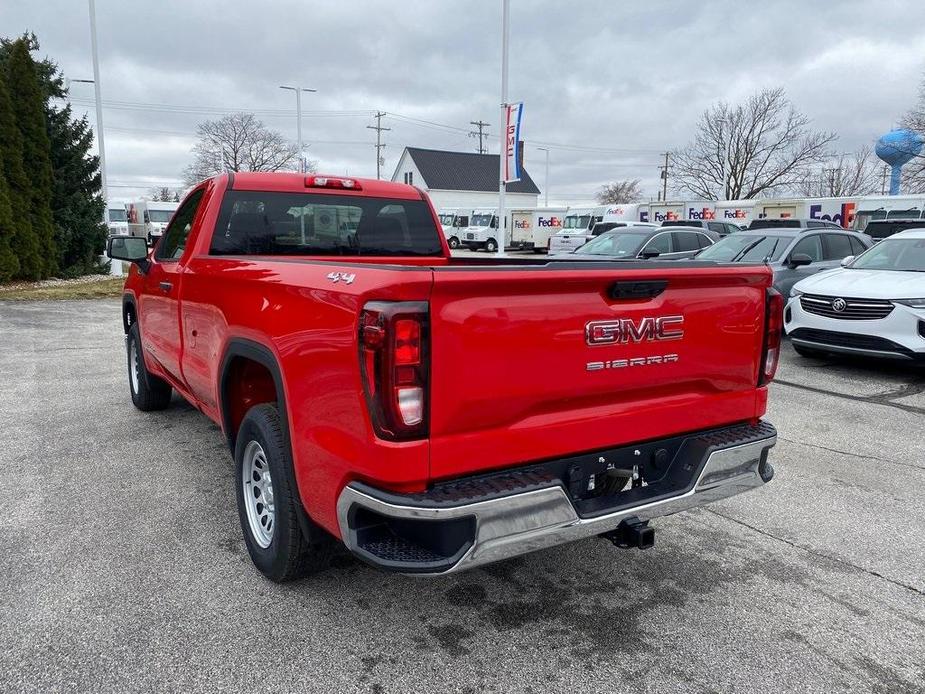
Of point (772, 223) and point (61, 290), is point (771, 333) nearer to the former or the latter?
point (61, 290)

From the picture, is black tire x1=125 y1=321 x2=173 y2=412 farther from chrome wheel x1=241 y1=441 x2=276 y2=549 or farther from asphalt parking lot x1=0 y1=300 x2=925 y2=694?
chrome wheel x1=241 y1=441 x2=276 y2=549

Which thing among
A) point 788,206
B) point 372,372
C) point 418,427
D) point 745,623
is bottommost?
point 745,623

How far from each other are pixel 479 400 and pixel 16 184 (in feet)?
57.9

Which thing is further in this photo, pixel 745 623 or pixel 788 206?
pixel 788 206

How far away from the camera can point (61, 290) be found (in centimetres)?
1559

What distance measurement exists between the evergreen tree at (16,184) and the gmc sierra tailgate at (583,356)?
17.1 metres

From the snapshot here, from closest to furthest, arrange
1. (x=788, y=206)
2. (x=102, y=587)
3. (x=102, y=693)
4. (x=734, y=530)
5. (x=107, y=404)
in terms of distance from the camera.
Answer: (x=102, y=693) → (x=102, y=587) → (x=734, y=530) → (x=107, y=404) → (x=788, y=206)

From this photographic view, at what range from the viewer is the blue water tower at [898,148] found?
41200mm

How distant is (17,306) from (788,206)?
2977 cm

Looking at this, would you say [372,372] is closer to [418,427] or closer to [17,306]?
[418,427]

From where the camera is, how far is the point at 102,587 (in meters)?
3.12

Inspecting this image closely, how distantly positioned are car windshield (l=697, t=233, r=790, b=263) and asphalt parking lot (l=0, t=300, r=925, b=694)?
670 centimetres

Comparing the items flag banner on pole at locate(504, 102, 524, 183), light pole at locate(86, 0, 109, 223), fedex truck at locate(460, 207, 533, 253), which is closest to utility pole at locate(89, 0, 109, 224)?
light pole at locate(86, 0, 109, 223)

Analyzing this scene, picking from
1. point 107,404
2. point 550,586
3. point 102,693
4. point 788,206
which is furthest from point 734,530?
point 788,206
